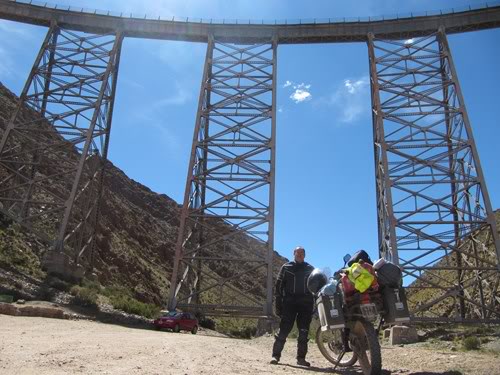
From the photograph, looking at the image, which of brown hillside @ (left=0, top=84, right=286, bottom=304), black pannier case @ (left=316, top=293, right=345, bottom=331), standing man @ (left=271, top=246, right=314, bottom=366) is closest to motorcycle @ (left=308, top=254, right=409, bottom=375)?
black pannier case @ (left=316, top=293, right=345, bottom=331)

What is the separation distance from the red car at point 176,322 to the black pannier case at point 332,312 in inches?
425

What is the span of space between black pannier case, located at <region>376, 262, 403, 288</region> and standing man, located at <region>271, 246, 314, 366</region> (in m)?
1.43

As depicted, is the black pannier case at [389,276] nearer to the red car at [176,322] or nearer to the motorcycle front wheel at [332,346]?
the motorcycle front wheel at [332,346]

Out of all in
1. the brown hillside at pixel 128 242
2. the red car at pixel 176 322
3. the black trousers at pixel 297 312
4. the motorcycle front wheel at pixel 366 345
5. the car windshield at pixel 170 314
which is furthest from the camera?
the brown hillside at pixel 128 242

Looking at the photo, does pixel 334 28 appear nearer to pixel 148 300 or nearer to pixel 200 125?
pixel 200 125

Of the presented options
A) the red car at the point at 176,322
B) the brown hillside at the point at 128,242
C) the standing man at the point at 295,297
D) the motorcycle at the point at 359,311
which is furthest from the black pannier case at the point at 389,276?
the brown hillside at the point at 128,242

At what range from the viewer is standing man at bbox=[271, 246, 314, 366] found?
5.50m

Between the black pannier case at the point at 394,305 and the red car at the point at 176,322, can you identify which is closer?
the black pannier case at the point at 394,305

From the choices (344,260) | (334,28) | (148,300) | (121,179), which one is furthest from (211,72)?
(121,179)

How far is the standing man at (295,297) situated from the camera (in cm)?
550

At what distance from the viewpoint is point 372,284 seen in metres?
4.25

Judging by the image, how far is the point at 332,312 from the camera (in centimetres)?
428

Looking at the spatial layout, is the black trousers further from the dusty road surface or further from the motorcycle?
the motorcycle

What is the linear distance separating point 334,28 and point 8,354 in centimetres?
1713
